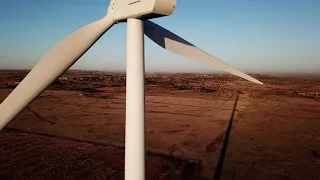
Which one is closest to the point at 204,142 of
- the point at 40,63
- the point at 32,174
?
the point at 32,174

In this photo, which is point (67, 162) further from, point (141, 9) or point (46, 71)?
point (141, 9)

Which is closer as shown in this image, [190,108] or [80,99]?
[190,108]

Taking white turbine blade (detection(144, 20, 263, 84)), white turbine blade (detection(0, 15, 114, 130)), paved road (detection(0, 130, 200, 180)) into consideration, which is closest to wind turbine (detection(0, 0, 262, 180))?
white turbine blade (detection(0, 15, 114, 130))

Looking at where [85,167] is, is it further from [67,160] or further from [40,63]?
[40,63]

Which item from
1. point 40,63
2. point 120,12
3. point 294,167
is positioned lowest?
point 294,167

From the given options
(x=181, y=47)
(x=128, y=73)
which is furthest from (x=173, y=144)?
(x=128, y=73)

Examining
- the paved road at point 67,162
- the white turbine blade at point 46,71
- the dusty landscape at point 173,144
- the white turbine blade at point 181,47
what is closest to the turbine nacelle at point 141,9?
the white turbine blade at point 46,71

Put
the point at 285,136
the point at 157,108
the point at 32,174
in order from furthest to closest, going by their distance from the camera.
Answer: the point at 157,108, the point at 285,136, the point at 32,174
